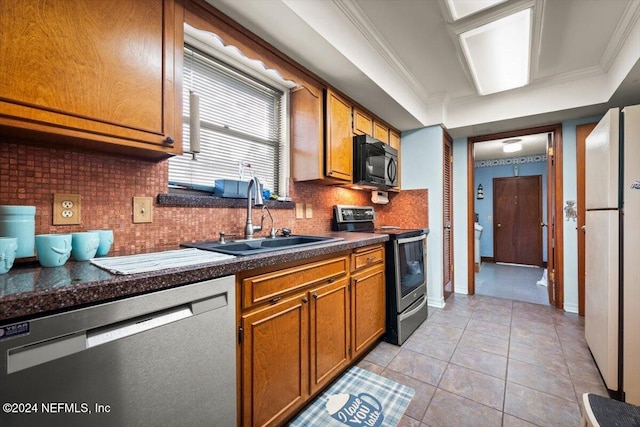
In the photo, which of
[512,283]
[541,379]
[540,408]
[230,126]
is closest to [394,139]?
[230,126]

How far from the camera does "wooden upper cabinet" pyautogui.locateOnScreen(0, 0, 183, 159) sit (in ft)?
2.77

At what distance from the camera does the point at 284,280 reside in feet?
4.26

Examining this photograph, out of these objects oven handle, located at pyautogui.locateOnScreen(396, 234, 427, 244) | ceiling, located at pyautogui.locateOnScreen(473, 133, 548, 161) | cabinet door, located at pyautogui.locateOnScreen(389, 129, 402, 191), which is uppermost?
ceiling, located at pyautogui.locateOnScreen(473, 133, 548, 161)

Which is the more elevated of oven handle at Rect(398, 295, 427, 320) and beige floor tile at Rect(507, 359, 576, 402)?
oven handle at Rect(398, 295, 427, 320)

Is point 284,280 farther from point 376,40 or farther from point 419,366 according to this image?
point 376,40

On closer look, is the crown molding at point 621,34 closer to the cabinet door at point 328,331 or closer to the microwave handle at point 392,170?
the microwave handle at point 392,170

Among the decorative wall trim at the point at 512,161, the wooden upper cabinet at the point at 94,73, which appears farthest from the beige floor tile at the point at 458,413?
the decorative wall trim at the point at 512,161

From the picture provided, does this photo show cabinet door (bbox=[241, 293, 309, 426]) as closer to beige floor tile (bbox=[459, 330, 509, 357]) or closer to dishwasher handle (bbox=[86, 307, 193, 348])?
dishwasher handle (bbox=[86, 307, 193, 348])

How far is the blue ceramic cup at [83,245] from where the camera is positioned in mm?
1021

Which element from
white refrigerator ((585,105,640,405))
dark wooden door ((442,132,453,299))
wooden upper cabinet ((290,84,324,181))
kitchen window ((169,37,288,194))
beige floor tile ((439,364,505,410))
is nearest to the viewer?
white refrigerator ((585,105,640,405))

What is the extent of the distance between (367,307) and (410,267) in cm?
70

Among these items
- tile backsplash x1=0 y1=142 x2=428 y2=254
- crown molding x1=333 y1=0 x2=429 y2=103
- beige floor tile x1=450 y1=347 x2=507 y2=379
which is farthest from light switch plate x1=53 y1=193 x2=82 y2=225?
beige floor tile x1=450 y1=347 x2=507 y2=379

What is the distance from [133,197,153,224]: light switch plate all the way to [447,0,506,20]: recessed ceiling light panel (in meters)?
2.10

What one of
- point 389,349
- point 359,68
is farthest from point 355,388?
point 359,68
